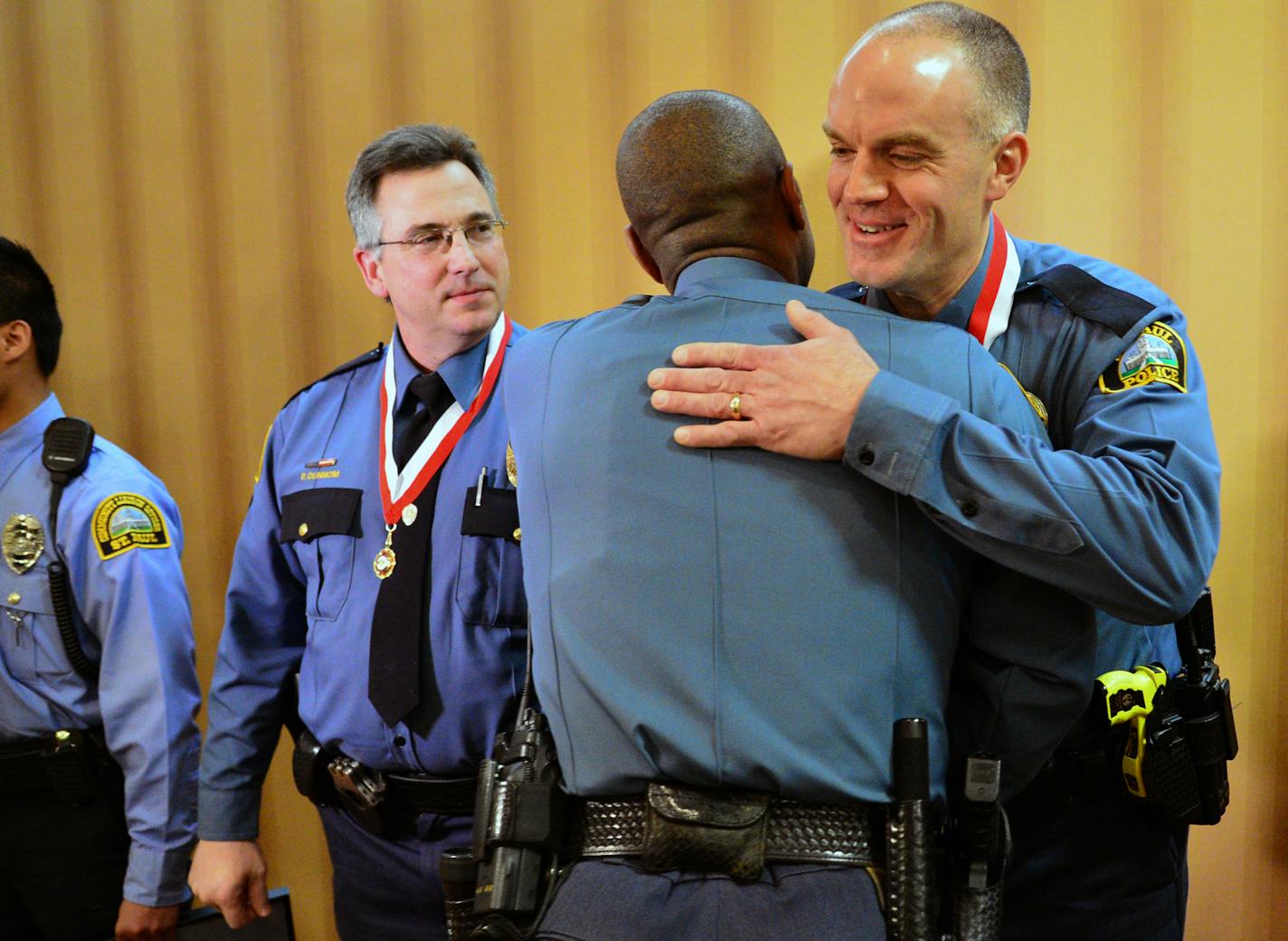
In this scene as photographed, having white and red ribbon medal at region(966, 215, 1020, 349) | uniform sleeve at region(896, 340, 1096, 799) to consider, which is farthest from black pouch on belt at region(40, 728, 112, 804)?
white and red ribbon medal at region(966, 215, 1020, 349)

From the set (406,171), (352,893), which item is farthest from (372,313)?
(352,893)

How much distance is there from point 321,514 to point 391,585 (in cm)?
22

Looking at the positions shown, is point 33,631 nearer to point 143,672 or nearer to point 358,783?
point 143,672

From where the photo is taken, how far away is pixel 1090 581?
130 centimetres

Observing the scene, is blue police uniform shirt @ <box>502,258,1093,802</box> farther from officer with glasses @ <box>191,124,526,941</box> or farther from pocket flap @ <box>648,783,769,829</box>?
officer with glasses @ <box>191,124,526,941</box>

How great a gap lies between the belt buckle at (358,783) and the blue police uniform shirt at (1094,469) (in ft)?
3.60

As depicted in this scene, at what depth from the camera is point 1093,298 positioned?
5.41ft

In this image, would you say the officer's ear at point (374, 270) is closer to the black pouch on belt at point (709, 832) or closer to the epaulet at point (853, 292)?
the epaulet at point (853, 292)

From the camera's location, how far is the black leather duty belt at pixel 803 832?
49.1 inches

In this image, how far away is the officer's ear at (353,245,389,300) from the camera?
225 centimetres

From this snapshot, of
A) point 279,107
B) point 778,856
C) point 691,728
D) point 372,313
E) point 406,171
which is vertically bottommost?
point 778,856

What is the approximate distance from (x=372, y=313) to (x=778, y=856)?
2025 millimetres

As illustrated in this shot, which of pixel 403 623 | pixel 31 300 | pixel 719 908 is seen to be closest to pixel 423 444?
pixel 403 623

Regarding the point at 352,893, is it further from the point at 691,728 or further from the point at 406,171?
the point at 406,171
